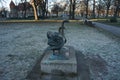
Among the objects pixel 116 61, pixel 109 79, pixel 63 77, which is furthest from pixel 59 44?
pixel 116 61

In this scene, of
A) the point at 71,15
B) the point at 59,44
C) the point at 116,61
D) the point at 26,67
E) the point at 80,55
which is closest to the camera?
the point at 59,44

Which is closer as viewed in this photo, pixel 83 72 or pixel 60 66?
pixel 60 66

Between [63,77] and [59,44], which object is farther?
[59,44]

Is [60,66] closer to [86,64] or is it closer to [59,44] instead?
[59,44]

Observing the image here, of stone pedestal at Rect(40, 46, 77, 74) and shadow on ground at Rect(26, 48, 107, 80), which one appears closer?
shadow on ground at Rect(26, 48, 107, 80)

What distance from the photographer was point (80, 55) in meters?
10.0

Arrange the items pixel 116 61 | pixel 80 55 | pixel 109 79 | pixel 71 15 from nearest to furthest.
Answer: pixel 109 79, pixel 116 61, pixel 80 55, pixel 71 15

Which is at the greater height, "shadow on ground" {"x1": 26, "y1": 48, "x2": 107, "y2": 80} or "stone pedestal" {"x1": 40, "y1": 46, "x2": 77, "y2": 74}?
"stone pedestal" {"x1": 40, "y1": 46, "x2": 77, "y2": 74}

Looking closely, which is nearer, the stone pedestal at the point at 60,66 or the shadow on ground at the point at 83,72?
the shadow on ground at the point at 83,72

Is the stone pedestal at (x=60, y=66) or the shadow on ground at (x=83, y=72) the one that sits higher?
the stone pedestal at (x=60, y=66)

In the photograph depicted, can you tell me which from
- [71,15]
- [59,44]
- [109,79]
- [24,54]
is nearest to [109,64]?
[109,79]

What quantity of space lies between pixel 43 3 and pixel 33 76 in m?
58.0

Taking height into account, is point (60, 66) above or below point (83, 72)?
above

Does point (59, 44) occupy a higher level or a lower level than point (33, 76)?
higher
